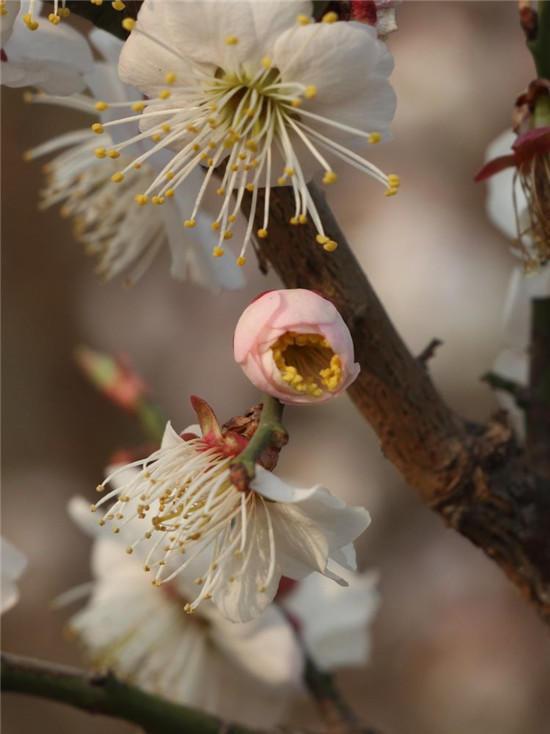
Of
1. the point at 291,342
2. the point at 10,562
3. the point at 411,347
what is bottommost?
the point at 411,347

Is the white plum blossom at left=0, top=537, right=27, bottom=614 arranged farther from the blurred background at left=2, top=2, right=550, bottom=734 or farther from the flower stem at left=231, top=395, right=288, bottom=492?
the blurred background at left=2, top=2, right=550, bottom=734

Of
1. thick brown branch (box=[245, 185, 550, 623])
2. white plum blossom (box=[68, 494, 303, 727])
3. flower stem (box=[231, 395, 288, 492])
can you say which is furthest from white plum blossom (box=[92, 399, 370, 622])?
white plum blossom (box=[68, 494, 303, 727])

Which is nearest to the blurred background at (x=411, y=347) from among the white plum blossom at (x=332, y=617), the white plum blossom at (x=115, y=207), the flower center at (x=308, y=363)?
the white plum blossom at (x=332, y=617)

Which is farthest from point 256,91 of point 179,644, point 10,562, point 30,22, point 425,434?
point 179,644

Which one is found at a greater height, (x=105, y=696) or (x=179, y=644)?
(x=105, y=696)

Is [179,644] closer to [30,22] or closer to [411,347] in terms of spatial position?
[30,22]

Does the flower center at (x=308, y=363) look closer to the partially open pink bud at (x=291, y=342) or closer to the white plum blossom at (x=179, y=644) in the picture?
the partially open pink bud at (x=291, y=342)
